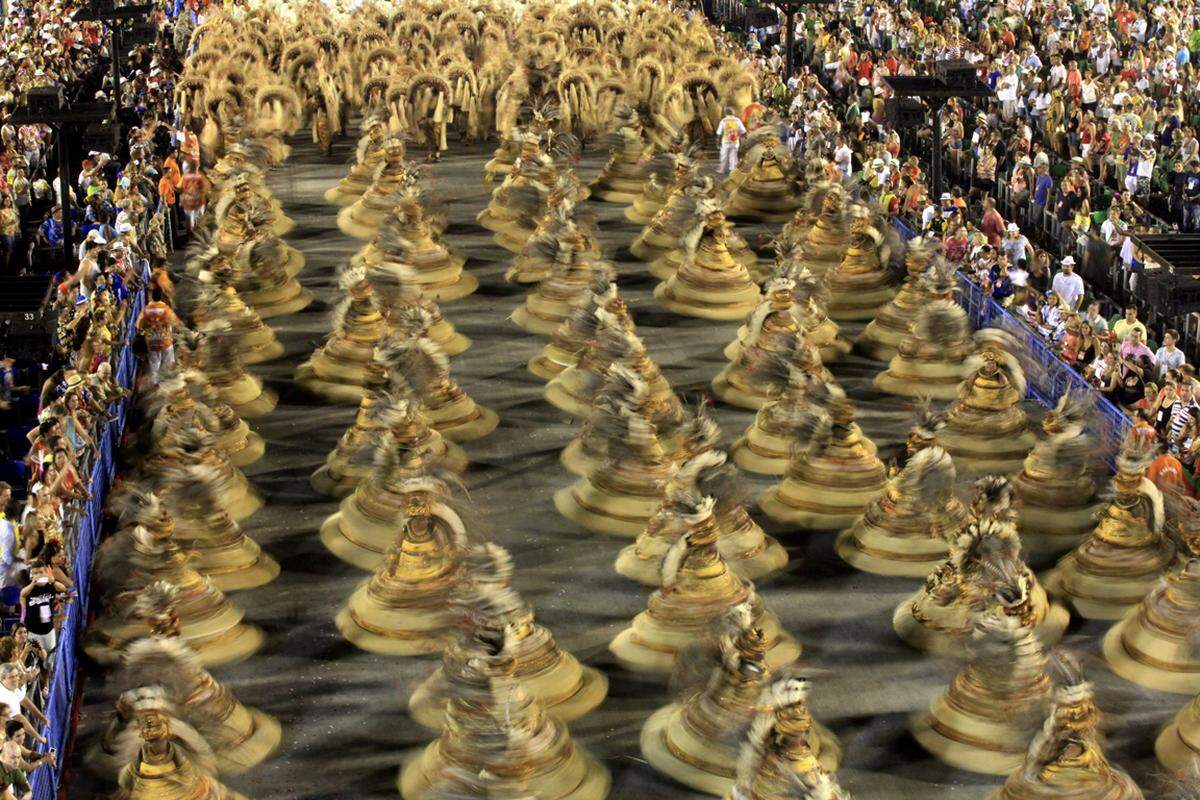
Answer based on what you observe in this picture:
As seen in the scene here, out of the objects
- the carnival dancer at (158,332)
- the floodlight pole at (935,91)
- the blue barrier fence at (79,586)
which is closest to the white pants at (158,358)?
the carnival dancer at (158,332)

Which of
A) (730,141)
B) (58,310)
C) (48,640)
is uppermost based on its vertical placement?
(730,141)

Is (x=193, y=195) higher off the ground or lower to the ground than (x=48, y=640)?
higher

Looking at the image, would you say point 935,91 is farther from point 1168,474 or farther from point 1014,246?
point 1168,474

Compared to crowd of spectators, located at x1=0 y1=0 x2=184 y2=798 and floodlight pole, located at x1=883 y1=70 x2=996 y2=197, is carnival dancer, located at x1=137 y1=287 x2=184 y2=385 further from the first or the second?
floodlight pole, located at x1=883 y1=70 x2=996 y2=197

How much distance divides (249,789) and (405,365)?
24.8 feet

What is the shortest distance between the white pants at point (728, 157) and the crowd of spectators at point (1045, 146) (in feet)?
4.50

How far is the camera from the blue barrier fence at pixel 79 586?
72.5 feet

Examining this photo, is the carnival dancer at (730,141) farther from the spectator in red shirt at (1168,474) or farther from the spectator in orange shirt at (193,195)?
the spectator in red shirt at (1168,474)

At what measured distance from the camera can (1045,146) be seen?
4316 centimetres

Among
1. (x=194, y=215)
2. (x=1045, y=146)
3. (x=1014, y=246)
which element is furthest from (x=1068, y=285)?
(x=194, y=215)

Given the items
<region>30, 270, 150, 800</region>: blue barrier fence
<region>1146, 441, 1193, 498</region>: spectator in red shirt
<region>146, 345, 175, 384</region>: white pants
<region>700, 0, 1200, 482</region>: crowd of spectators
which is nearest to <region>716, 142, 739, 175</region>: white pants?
<region>700, 0, 1200, 482</region>: crowd of spectators

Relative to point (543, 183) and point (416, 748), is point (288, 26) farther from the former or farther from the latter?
point (416, 748)

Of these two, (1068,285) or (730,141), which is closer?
(1068,285)

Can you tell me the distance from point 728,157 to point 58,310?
11864mm
